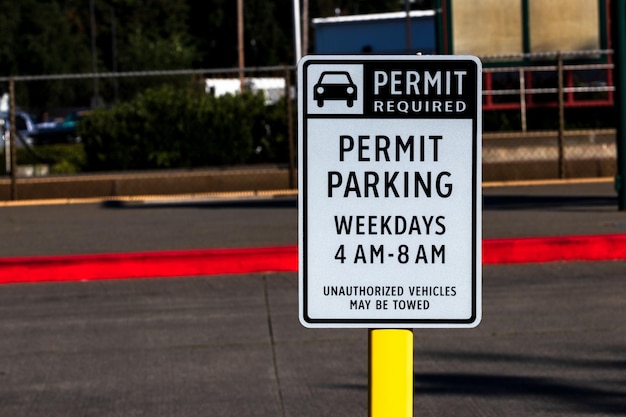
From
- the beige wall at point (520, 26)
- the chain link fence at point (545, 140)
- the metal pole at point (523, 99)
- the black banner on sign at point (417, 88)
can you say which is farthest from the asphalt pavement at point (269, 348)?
the metal pole at point (523, 99)

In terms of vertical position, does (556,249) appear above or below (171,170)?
below

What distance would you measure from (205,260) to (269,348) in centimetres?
288

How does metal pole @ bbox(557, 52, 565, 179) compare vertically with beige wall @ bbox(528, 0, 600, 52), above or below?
below

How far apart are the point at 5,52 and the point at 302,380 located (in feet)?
211

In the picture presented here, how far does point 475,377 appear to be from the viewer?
680 centimetres

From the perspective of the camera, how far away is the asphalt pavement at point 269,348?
6371 millimetres

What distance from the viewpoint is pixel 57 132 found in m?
47.8

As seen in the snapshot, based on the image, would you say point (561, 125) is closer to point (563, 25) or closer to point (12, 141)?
point (563, 25)

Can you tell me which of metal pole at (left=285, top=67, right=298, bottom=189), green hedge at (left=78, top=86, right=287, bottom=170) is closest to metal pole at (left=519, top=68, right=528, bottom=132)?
green hedge at (left=78, top=86, right=287, bottom=170)

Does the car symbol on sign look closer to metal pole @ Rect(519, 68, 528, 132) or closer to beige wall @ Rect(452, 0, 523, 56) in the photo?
beige wall @ Rect(452, 0, 523, 56)

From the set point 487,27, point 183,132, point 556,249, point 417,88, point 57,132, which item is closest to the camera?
point 417,88

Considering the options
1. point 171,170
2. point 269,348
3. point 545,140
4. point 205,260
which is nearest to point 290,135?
point 171,170

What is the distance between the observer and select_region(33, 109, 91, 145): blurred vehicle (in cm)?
4666

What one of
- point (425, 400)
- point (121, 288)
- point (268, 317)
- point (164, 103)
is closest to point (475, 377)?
point (425, 400)
